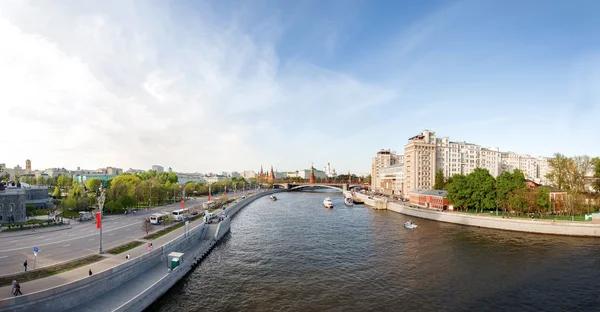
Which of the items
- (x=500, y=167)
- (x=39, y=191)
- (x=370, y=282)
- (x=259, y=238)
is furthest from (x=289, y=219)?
(x=500, y=167)

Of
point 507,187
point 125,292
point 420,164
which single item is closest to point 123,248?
point 125,292

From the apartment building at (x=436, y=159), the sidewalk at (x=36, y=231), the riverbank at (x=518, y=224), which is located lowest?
the riverbank at (x=518, y=224)

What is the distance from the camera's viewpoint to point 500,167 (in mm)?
149250

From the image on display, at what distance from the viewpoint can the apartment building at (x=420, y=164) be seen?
110300 millimetres

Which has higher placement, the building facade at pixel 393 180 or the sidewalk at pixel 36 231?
the building facade at pixel 393 180

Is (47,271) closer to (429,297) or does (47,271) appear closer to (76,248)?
(76,248)

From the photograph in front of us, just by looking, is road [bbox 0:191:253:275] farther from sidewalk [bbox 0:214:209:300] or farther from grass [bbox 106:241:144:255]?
sidewalk [bbox 0:214:209:300]

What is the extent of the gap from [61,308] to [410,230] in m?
Answer: 53.2

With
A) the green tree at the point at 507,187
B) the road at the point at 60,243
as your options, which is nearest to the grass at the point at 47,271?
the road at the point at 60,243

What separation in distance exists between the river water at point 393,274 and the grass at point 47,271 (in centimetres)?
741

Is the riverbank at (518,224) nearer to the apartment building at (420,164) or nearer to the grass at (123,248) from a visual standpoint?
the apartment building at (420,164)

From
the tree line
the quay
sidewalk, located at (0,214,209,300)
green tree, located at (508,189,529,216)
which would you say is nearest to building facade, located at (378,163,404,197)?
the tree line

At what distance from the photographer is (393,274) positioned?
32.3 metres

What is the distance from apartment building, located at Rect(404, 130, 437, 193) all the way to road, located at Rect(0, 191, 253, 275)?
299ft
